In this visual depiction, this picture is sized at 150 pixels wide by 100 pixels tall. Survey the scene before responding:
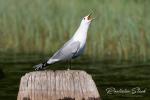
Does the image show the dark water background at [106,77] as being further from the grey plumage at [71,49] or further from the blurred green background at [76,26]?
the grey plumage at [71,49]

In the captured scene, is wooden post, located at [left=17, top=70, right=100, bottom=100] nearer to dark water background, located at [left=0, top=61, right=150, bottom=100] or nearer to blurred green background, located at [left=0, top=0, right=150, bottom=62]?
dark water background, located at [left=0, top=61, right=150, bottom=100]

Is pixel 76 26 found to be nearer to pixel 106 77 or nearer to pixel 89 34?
pixel 89 34

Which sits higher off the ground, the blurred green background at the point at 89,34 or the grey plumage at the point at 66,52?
the blurred green background at the point at 89,34

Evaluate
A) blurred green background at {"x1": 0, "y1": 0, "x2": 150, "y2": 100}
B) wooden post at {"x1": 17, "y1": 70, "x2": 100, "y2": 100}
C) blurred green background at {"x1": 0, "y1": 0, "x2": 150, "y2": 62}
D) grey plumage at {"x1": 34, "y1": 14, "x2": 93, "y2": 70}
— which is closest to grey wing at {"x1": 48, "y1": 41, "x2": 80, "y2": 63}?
grey plumage at {"x1": 34, "y1": 14, "x2": 93, "y2": 70}

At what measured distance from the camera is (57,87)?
24.2ft

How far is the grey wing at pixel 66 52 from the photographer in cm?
882

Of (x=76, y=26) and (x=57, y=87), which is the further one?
(x=76, y=26)

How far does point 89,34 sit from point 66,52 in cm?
857

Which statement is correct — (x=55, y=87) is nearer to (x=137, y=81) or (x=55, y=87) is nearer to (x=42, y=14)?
(x=137, y=81)

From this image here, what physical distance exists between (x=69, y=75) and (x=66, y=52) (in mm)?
1309

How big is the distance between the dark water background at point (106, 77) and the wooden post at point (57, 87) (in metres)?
5.20

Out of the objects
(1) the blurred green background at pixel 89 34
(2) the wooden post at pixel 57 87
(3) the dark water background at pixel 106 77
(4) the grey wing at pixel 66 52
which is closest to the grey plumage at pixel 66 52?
(4) the grey wing at pixel 66 52

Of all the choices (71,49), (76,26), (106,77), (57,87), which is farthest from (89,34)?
(57,87)

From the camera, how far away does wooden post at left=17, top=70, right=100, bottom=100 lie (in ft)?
23.9
